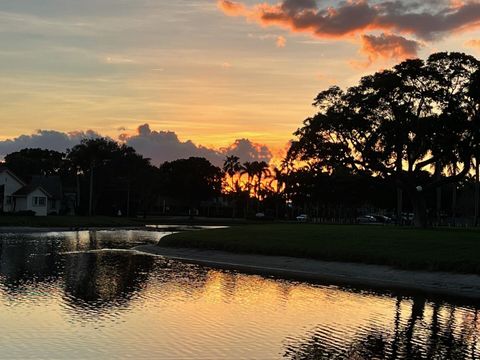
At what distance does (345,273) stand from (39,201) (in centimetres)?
7570

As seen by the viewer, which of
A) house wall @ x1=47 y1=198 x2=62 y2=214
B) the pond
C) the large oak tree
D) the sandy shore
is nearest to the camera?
the pond

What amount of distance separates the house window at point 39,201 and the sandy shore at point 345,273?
207 feet

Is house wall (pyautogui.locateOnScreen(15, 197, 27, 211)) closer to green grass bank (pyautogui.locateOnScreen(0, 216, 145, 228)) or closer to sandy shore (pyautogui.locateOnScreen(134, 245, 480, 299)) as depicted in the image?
green grass bank (pyautogui.locateOnScreen(0, 216, 145, 228))

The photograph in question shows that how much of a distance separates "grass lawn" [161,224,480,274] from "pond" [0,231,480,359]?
632cm

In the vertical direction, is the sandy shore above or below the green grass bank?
below

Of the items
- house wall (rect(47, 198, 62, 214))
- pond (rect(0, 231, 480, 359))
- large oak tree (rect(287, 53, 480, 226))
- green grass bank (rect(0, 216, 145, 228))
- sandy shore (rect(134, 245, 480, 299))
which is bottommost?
pond (rect(0, 231, 480, 359))

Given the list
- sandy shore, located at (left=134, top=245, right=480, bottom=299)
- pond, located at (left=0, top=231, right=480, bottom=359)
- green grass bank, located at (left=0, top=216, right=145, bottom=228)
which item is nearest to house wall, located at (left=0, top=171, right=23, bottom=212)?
green grass bank, located at (left=0, top=216, right=145, bottom=228)

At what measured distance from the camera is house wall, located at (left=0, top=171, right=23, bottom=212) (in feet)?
314

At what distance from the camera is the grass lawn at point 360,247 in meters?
29.0

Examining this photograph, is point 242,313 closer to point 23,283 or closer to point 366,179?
point 23,283

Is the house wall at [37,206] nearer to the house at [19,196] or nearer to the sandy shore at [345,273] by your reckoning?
the house at [19,196]

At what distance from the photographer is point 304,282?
87.2ft

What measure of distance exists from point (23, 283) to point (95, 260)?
1017 cm

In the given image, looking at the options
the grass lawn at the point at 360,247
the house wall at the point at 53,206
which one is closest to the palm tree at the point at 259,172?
the house wall at the point at 53,206
